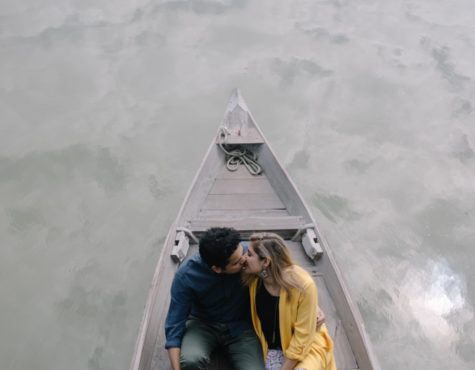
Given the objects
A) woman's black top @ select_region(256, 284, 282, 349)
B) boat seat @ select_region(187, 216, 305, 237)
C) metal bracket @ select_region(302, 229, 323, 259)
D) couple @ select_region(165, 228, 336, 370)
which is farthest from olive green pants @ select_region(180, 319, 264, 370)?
boat seat @ select_region(187, 216, 305, 237)

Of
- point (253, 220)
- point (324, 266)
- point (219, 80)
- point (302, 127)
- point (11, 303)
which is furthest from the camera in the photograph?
point (219, 80)

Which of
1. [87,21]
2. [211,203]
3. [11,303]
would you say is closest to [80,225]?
[11,303]

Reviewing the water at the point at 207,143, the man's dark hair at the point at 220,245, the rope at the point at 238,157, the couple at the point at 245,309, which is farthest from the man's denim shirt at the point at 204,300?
the rope at the point at 238,157

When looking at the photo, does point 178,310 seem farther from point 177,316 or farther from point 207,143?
point 207,143

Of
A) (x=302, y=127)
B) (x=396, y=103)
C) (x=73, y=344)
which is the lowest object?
(x=73, y=344)

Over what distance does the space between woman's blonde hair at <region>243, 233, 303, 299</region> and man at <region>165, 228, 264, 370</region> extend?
101 millimetres

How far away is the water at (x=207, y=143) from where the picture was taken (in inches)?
154

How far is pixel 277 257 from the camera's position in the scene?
73.8 inches

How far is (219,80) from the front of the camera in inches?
281

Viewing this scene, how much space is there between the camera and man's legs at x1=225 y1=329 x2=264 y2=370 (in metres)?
2.18

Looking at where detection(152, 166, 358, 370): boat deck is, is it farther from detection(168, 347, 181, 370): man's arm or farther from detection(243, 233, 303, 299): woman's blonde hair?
detection(243, 233, 303, 299): woman's blonde hair

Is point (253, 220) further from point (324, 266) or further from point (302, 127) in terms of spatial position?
point (302, 127)

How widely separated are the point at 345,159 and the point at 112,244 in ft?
11.0

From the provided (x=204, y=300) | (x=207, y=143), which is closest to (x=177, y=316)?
(x=204, y=300)
